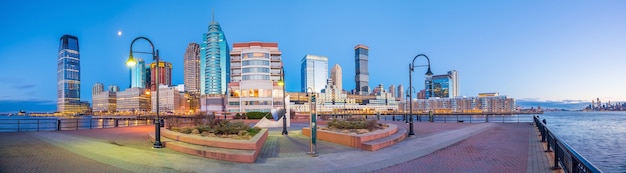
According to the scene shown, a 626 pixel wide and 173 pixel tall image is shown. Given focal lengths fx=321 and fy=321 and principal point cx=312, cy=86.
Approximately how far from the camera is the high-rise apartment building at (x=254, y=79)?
82250mm

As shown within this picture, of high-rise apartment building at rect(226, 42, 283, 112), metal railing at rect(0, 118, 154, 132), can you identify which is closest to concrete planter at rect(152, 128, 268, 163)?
metal railing at rect(0, 118, 154, 132)

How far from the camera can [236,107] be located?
275 feet

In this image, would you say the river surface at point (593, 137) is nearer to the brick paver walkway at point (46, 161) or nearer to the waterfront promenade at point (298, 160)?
the waterfront promenade at point (298, 160)

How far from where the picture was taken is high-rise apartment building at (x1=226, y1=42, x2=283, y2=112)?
82250 mm

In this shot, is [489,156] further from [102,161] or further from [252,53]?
[252,53]

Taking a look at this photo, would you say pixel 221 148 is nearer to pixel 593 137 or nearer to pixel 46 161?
pixel 46 161

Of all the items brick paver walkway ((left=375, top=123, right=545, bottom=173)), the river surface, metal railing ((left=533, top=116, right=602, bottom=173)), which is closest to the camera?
metal railing ((left=533, top=116, right=602, bottom=173))

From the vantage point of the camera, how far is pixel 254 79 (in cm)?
8888

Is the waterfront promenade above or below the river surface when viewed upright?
above

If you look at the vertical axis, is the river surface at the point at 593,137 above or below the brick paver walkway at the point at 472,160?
below

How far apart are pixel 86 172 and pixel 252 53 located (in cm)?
8445

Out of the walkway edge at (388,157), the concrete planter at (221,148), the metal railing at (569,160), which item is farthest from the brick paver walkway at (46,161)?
the metal railing at (569,160)

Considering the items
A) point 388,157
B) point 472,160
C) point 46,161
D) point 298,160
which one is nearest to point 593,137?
point 472,160

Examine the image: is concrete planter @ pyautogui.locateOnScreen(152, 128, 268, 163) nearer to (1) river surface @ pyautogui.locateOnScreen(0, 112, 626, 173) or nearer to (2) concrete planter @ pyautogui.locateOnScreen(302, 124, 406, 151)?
(2) concrete planter @ pyautogui.locateOnScreen(302, 124, 406, 151)
